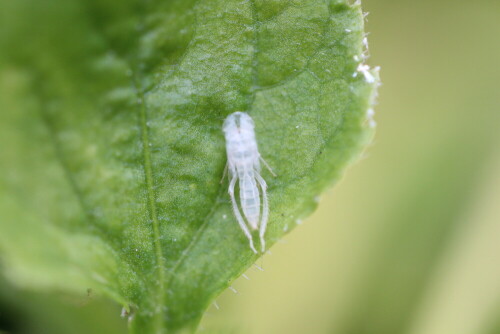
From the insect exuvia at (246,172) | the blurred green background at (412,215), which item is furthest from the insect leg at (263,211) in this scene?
the blurred green background at (412,215)

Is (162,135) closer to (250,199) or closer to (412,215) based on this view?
(250,199)

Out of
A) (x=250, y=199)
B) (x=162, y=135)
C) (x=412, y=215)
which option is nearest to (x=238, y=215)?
(x=250, y=199)

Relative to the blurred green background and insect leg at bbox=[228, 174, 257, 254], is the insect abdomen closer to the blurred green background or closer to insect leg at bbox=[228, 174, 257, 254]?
insect leg at bbox=[228, 174, 257, 254]

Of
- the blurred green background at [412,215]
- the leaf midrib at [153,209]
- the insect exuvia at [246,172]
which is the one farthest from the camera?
the blurred green background at [412,215]

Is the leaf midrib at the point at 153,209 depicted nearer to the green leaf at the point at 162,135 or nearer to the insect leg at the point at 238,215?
the green leaf at the point at 162,135

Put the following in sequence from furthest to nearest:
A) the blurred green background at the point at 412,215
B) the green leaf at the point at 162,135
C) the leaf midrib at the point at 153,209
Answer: the blurred green background at the point at 412,215 < the leaf midrib at the point at 153,209 < the green leaf at the point at 162,135

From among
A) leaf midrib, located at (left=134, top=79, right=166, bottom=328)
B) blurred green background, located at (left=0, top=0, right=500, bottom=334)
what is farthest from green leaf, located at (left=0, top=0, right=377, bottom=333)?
blurred green background, located at (left=0, top=0, right=500, bottom=334)

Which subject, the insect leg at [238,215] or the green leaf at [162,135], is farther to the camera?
the insect leg at [238,215]
